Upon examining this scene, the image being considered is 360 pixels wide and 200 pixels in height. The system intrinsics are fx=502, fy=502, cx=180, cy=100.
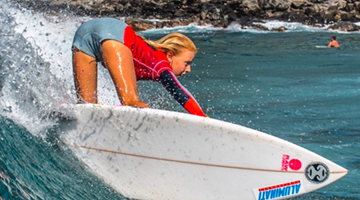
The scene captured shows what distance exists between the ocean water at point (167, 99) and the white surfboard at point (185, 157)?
0.64 ft

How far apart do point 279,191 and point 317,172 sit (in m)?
0.31

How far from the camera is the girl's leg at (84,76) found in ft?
13.7

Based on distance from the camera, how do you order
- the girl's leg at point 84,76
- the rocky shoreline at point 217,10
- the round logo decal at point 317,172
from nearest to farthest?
the round logo decal at point 317,172, the girl's leg at point 84,76, the rocky shoreline at point 217,10

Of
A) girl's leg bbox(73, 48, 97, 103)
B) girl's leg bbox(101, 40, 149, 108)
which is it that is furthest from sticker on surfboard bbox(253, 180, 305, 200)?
girl's leg bbox(73, 48, 97, 103)

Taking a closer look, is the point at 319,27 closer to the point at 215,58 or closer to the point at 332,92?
the point at 215,58

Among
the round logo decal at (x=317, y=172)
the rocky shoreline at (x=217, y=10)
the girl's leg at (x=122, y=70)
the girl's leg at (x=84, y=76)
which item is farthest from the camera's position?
the rocky shoreline at (x=217, y=10)

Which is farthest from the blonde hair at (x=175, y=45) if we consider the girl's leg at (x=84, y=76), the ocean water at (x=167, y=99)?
the ocean water at (x=167, y=99)

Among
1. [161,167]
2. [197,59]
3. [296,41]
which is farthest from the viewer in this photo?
[296,41]

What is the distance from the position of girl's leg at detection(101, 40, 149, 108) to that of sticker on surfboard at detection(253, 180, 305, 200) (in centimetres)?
108

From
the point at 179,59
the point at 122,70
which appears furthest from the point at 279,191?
the point at 122,70

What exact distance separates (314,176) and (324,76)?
8445 mm

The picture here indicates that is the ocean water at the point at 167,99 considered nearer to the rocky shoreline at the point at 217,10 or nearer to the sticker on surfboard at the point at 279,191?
the sticker on surfboard at the point at 279,191

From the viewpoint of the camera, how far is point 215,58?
15992mm

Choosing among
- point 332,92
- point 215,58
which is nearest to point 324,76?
point 332,92
